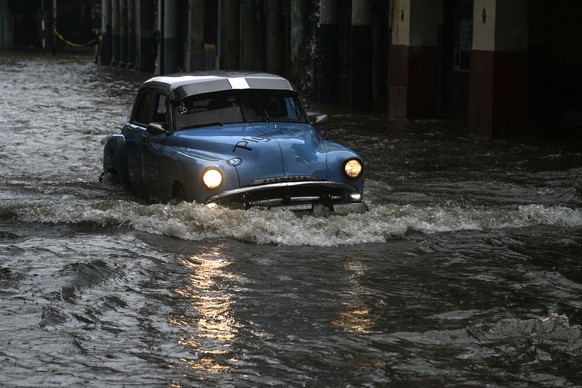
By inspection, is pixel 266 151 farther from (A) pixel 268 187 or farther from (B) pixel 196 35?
(B) pixel 196 35

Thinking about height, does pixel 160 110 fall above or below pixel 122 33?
above

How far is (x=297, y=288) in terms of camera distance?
9.27 meters

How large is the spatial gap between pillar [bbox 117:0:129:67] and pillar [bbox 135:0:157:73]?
4.47 meters

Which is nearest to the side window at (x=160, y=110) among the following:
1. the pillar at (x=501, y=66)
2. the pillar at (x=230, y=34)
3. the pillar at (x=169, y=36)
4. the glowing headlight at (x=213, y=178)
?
the glowing headlight at (x=213, y=178)

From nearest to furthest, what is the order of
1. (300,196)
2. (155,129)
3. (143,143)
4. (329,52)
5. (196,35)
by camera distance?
(300,196) < (155,129) < (143,143) < (329,52) < (196,35)

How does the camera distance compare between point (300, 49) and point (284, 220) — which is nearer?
point (284, 220)

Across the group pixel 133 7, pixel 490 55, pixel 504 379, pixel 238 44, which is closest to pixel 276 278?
pixel 504 379

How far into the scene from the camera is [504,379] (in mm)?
6883

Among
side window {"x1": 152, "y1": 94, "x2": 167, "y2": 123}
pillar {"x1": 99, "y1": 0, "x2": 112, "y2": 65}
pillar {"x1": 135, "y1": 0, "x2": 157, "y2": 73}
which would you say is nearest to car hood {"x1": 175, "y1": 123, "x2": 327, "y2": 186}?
side window {"x1": 152, "y1": 94, "x2": 167, "y2": 123}

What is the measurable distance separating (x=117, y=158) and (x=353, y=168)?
134 inches

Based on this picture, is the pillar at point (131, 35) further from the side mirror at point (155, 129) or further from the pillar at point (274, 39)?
the side mirror at point (155, 129)

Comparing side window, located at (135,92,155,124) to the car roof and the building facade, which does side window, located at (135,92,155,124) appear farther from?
the building facade

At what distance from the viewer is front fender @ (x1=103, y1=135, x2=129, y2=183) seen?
1395 cm

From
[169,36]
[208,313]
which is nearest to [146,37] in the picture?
[169,36]
